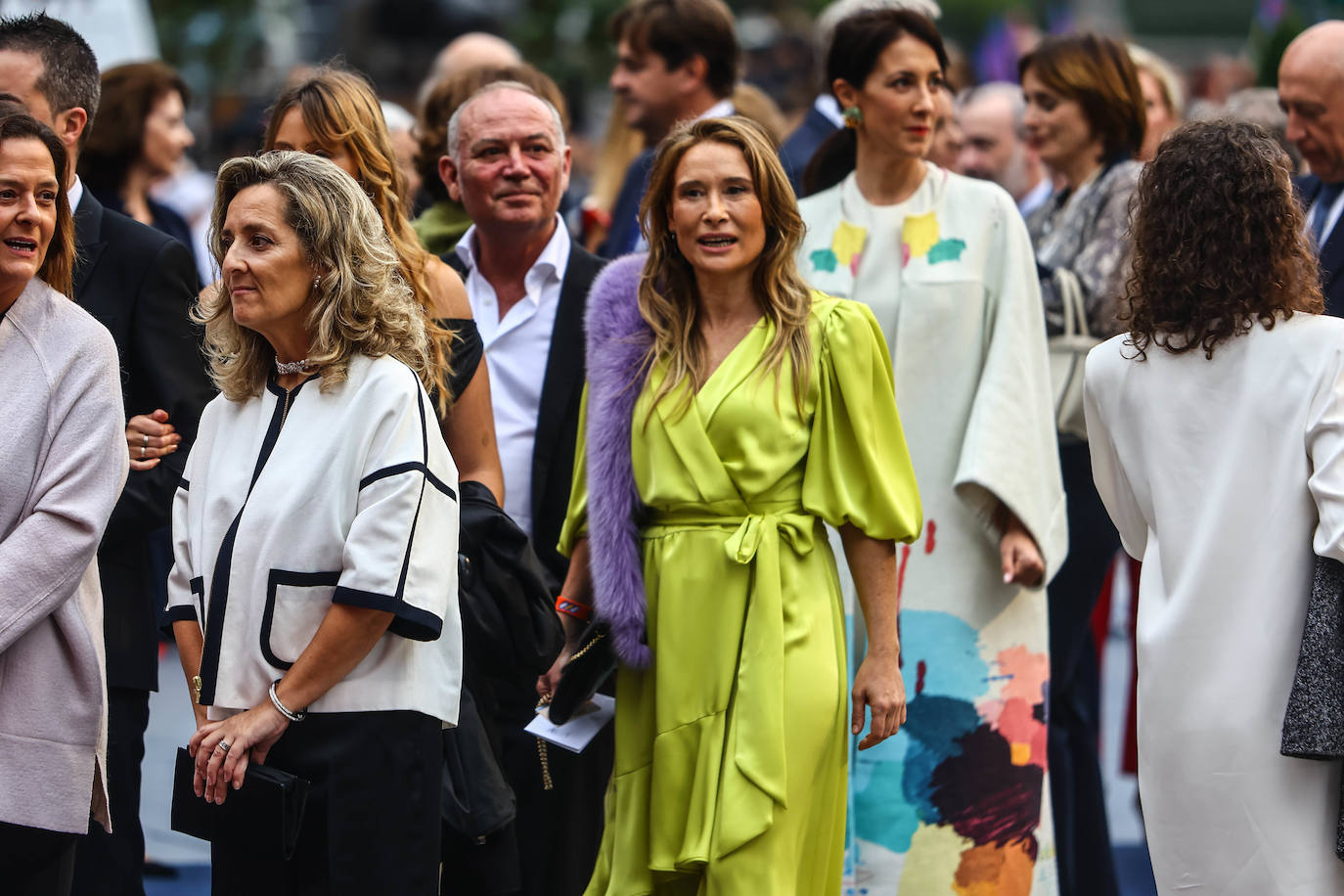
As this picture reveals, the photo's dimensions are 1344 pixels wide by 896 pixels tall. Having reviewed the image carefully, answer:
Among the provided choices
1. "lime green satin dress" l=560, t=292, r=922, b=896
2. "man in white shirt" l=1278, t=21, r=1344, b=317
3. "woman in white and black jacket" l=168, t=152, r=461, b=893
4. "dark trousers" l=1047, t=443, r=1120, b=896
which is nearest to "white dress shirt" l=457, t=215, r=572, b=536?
"lime green satin dress" l=560, t=292, r=922, b=896

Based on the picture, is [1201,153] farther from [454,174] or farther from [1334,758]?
[454,174]

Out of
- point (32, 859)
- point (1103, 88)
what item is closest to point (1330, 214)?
point (1103, 88)

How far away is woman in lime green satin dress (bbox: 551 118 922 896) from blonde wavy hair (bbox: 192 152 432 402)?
0.64m

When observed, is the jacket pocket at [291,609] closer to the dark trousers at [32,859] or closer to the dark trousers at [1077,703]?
the dark trousers at [32,859]

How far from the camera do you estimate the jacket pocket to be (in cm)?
329

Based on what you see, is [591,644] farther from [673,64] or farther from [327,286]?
[673,64]

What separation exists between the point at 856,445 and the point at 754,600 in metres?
0.41

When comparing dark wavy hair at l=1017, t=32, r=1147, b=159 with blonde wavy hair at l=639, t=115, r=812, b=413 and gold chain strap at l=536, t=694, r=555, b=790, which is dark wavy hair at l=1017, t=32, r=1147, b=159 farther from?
gold chain strap at l=536, t=694, r=555, b=790

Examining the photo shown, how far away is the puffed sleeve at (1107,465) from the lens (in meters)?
3.75

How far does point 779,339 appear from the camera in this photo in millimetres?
3938

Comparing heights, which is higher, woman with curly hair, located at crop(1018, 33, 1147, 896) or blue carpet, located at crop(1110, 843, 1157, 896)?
woman with curly hair, located at crop(1018, 33, 1147, 896)

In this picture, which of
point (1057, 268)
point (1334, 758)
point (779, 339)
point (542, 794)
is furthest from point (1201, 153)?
point (542, 794)

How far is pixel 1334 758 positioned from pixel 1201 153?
1.21m

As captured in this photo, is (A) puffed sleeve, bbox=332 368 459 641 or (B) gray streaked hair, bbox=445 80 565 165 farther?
(B) gray streaked hair, bbox=445 80 565 165
